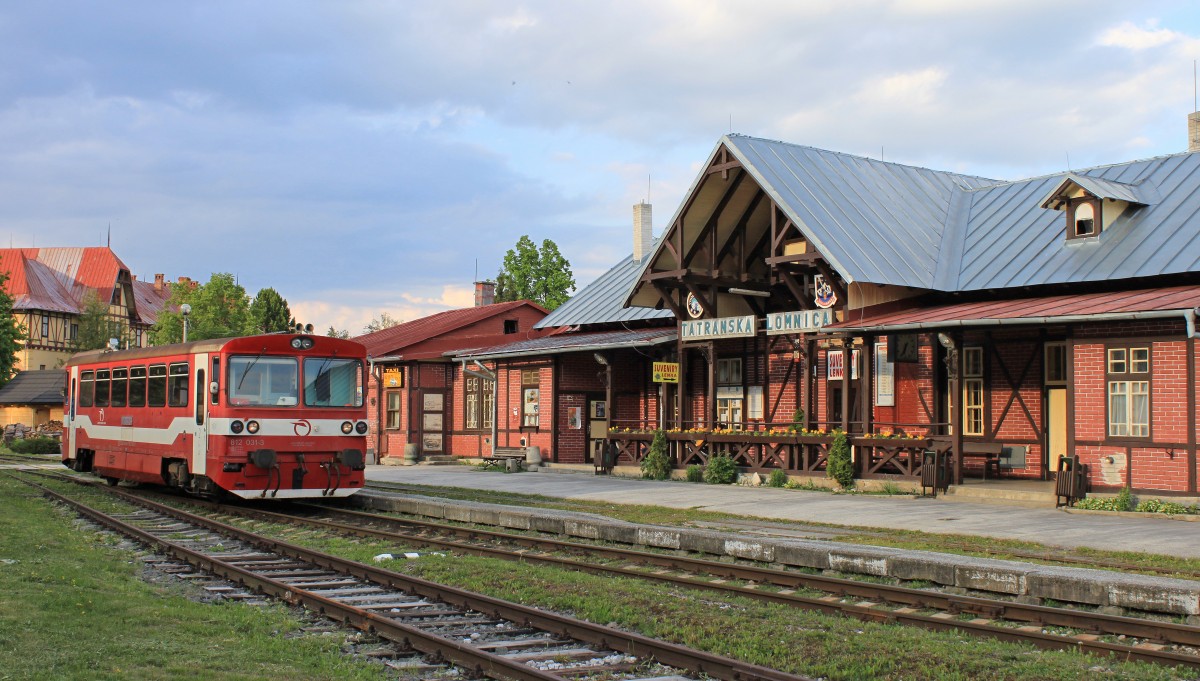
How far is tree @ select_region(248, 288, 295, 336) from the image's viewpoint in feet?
260

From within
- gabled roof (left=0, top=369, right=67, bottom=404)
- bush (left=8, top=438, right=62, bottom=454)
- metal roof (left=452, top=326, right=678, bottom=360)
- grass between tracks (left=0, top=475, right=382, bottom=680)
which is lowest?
bush (left=8, top=438, right=62, bottom=454)

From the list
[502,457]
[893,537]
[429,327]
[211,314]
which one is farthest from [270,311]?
[893,537]

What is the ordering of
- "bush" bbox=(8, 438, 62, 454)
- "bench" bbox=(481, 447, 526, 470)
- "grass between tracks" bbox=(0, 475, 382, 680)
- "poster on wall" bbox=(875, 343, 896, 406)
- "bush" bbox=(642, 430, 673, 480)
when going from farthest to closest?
"bush" bbox=(8, 438, 62, 454) → "bench" bbox=(481, 447, 526, 470) → "bush" bbox=(642, 430, 673, 480) → "poster on wall" bbox=(875, 343, 896, 406) → "grass between tracks" bbox=(0, 475, 382, 680)

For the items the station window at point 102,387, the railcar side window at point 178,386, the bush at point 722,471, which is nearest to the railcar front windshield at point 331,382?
the railcar side window at point 178,386

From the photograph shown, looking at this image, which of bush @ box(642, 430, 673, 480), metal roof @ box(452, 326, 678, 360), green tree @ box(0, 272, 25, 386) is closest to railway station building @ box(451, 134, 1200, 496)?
metal roof @ box(452, 326, 678, 360)

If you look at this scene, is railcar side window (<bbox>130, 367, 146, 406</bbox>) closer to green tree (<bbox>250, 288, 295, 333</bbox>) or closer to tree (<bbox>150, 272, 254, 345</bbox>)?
tree (<bbox>150, 272, 254, 345</bbox>)

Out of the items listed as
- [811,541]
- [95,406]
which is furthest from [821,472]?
[95,406]

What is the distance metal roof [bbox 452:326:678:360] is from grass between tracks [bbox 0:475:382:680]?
16160mm

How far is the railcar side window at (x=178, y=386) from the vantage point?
61.2ft

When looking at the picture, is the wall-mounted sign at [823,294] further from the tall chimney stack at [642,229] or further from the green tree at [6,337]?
the green tree at [6,337]

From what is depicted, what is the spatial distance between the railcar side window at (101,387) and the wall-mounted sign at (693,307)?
524 inches

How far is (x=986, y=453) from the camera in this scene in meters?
22.0

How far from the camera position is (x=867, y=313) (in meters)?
23.0

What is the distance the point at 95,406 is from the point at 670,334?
1329 cm
